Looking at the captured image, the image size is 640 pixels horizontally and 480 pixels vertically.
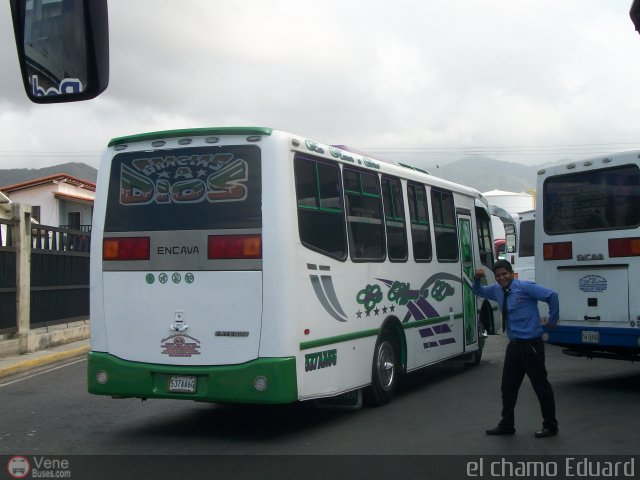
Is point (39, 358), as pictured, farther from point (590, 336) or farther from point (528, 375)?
point (528, 375)

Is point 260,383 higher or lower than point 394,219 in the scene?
lower

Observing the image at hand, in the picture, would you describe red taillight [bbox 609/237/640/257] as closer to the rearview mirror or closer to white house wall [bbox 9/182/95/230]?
the rearview mirror

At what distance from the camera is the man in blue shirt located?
784 cm

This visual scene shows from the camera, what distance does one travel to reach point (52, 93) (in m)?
3.64

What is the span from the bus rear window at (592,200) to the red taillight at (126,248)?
590cm

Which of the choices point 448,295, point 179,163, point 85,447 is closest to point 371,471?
point 85,447

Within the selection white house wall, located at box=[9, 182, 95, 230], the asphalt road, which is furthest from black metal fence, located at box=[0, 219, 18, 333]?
white house wall, located at box=[9, 182, 95, 230]

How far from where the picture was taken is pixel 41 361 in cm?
1505

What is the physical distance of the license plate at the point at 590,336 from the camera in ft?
34.8

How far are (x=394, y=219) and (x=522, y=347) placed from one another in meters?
2.88

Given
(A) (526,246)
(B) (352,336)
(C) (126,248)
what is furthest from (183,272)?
(A) (526,246)

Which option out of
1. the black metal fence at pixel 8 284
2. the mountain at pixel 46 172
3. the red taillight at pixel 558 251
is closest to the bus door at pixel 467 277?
the red taillight at pixel 558 251

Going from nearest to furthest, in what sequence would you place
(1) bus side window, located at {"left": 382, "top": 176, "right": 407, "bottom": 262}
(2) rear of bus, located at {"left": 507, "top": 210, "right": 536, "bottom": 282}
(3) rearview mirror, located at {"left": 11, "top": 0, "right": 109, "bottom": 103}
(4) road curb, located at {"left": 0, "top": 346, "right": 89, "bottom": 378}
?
1. (3) rearview mirror, located at {"left": 11, "top": 0, "right": 109, "bottom": 103}
2. (1) bus side window, located at {"left": 382, "top": 176, "right": 407, "bottom": 262}
3. (4) road curb, located at {"left": 0, "top": 346, "right": 89, "bottom": 378}
4. (2) rear of bus, located at {"left": 507, "top": 210, "right": 536, "bottom": 282}

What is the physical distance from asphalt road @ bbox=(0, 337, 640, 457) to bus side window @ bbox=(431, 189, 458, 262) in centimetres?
190
